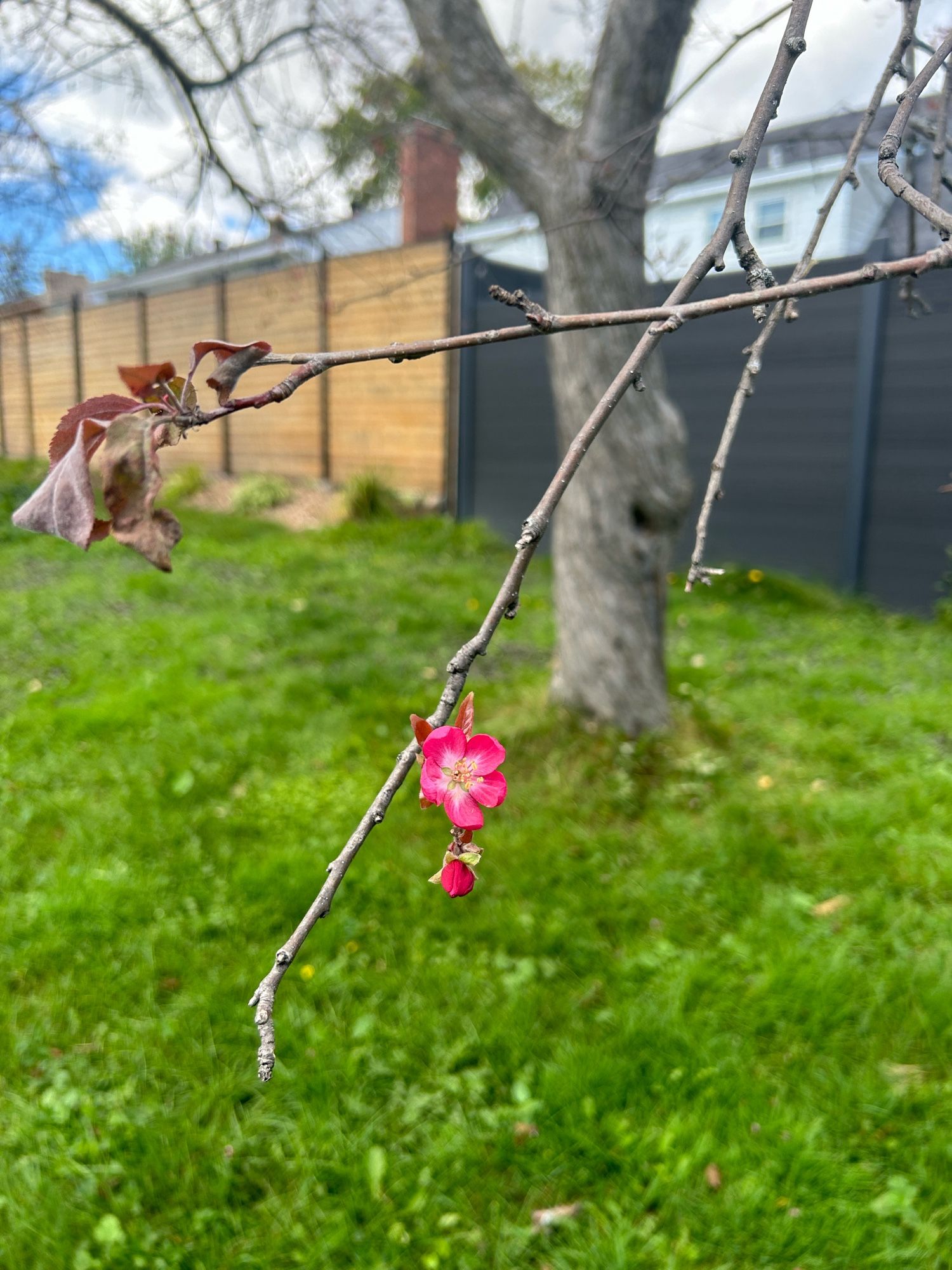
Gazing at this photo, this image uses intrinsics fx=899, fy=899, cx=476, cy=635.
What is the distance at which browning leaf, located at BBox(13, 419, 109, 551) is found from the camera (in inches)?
18.6

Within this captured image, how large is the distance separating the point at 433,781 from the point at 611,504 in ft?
9.90

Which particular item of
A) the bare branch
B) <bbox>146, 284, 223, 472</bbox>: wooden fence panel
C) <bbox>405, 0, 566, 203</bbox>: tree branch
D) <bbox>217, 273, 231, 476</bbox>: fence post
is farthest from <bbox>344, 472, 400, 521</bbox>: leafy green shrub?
the bare branch

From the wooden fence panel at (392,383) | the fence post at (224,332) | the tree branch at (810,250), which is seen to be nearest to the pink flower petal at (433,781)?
the tree branch at (810,250)

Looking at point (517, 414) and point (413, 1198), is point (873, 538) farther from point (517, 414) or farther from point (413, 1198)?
point (413, 1198)

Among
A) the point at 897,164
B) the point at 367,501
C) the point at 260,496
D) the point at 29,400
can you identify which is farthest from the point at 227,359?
the point at 29,400

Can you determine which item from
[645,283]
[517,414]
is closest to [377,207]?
[517,414]

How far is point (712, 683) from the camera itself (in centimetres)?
448

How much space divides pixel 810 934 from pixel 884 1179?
2.48ft

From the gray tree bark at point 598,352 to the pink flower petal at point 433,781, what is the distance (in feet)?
9.55

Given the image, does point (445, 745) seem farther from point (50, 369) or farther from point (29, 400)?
point (29, 400)

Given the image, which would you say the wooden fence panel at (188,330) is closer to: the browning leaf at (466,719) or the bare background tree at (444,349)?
the bare background tree at (444,349)

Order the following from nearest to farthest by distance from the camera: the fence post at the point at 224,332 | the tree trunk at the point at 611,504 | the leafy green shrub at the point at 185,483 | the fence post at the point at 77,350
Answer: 1. the tree trunk at the point at 611,504
2. the leafy green shrub at the point at 185,483
3. the fence post at the point at 224,332
4. the fence post at the point at 77,350

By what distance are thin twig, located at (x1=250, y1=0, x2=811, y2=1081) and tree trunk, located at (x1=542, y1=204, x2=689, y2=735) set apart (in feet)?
8.66

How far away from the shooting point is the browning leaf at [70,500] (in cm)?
47
